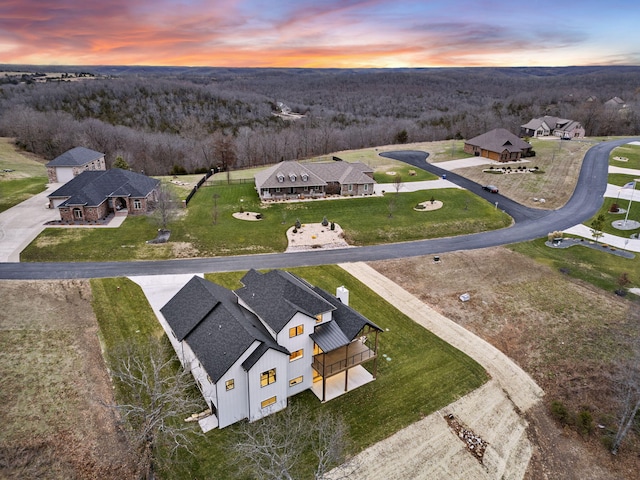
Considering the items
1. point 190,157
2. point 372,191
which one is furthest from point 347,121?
point 372,191

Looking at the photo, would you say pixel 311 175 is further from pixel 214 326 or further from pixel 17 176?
pixel 17 176

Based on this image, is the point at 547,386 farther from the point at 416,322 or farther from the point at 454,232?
the point at 454,232

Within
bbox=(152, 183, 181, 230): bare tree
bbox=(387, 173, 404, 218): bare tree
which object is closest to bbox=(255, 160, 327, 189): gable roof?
bbox=(387, 173, 404, 218): bare tree

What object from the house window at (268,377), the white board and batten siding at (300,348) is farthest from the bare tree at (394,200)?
the house window at (268,377)

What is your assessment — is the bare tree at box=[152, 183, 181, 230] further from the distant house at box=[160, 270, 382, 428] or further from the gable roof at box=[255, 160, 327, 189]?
the distant house at box=[160, 270, 382, 428]

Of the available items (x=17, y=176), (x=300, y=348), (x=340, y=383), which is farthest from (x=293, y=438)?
(x=17, y=176)
